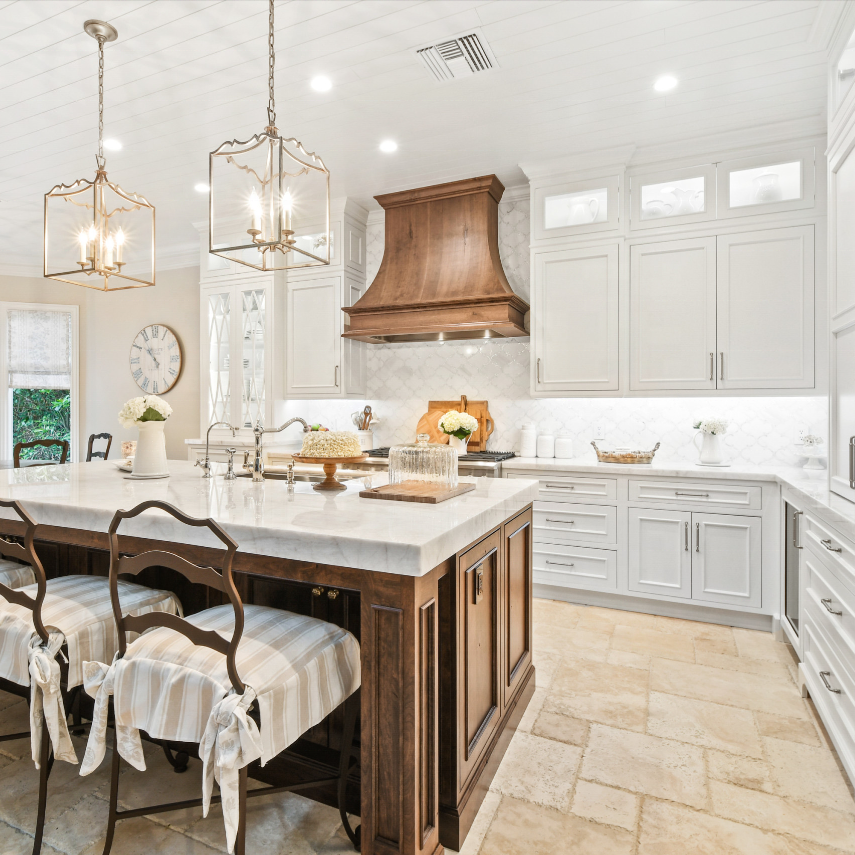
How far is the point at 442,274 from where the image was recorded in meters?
4.24

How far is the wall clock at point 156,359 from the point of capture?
5984mm

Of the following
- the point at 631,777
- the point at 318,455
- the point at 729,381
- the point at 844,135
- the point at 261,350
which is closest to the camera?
the point at 631,777

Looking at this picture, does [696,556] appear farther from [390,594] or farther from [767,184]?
[390,594]

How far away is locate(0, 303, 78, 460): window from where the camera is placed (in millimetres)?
6184

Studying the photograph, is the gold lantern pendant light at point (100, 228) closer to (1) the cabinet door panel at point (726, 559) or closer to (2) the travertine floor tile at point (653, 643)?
(2) the travertine floor tile at point (653, 643)

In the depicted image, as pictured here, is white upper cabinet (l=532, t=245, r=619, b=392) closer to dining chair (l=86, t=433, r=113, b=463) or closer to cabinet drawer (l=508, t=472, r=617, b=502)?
cabinet drawer (l=508, t=472, r=617, b=502)

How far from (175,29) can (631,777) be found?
3599mm

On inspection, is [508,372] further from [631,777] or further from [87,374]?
[87,374]

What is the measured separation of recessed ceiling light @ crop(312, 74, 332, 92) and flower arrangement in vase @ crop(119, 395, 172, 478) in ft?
6.06

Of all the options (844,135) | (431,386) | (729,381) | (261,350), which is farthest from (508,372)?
(844,135)

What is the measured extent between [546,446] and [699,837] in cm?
274

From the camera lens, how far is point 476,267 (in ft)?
13.6

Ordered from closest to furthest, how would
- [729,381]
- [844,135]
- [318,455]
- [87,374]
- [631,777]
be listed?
[631,777] < [318,455] < [844,135] < [729,381] < [87,374]

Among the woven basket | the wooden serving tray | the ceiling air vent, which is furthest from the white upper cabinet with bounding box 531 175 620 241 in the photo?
the wooden serving tray
